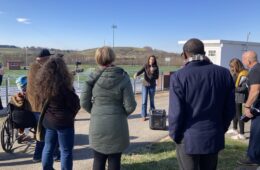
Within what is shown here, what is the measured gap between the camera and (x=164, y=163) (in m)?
5.59

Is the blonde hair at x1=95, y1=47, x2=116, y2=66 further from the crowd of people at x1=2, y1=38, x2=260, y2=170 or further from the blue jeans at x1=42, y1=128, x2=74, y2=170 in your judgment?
the blue jeans at x1=42, y1=128, x2=74, y2=170

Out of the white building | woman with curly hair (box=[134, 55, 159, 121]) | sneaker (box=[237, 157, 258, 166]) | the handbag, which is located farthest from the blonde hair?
the white building

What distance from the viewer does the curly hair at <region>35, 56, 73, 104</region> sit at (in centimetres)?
415

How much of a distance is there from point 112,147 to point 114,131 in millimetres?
192

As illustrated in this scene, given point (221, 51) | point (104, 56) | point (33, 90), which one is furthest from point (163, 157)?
point (221, 51)

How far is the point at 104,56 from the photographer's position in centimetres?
376

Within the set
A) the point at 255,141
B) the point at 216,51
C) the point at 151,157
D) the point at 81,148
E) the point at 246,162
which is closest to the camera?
the point at 255,141

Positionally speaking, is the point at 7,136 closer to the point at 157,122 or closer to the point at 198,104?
the point at 157,122

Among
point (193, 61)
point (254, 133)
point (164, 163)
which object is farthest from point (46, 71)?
point (254, 133)

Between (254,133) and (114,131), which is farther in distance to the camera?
(254,133)

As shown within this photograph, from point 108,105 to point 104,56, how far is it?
1.89 ft

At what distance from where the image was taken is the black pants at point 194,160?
3410mm

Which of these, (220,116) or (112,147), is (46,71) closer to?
(112,147)

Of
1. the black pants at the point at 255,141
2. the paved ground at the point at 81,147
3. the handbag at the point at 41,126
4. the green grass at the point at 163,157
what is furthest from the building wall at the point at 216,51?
the handbag at the point at 41,126
